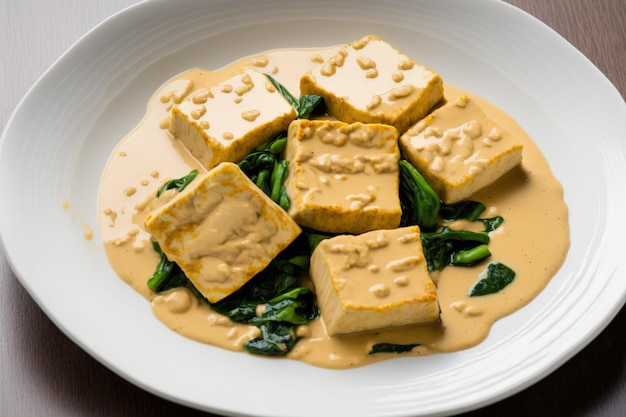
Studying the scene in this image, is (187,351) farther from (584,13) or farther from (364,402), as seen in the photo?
(584,13)

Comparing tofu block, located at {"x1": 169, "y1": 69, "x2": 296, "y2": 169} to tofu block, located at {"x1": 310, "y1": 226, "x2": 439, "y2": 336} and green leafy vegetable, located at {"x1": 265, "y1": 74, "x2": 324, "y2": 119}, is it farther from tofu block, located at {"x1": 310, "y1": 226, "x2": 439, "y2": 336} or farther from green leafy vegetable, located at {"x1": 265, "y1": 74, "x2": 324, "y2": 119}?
tofu block, located at {"x1": 310, "y1": 226, "x2": 439, "y2": 336}

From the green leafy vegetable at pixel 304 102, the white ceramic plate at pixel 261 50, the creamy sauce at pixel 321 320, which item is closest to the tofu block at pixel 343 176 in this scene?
the green leafy vegetable at pixel 304 102

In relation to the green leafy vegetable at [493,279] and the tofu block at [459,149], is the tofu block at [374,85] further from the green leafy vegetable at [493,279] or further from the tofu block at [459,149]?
the green leafy vegetable at [493,279]

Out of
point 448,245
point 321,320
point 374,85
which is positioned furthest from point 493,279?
point 374,85

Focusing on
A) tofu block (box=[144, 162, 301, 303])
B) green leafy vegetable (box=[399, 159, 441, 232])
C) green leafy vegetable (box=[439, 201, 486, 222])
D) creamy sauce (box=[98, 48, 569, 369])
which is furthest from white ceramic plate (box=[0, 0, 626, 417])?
green leafy vegetable (box=[399, 159, 441, 232])

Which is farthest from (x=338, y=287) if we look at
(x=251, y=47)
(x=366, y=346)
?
(x=251, y=47)

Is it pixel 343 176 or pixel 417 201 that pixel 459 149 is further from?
pixel 343 176
